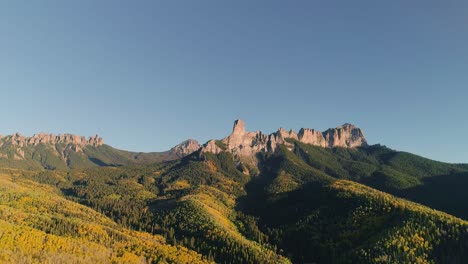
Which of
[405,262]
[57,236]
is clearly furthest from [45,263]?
[405,262]

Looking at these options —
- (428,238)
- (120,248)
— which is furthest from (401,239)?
(120,248)

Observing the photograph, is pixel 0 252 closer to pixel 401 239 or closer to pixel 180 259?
pixel 180 259

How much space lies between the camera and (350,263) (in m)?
200

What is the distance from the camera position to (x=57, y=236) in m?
197

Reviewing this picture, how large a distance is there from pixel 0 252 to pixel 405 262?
17872 cm

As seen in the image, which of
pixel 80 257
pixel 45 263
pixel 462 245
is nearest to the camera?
pixel 45 263

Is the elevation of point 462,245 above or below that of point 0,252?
above

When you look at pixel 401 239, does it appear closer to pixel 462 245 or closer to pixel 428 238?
pixel 428 238

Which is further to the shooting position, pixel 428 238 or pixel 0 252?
pixel 428 238

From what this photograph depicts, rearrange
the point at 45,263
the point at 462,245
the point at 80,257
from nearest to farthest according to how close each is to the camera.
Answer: the point at 45,263 → the point at 80,257 → the point at 462,245

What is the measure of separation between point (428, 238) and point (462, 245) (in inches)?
591

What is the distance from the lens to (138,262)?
181m

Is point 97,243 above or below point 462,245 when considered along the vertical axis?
below

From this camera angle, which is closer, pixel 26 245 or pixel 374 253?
pixel 26 245
